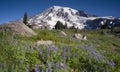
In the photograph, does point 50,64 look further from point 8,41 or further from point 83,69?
point 8,41

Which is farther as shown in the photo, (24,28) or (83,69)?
(24,28)

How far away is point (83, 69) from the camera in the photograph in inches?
329

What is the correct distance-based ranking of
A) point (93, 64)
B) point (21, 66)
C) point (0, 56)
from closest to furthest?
point (21, 66) → point (0, 56) → point (93, 64)

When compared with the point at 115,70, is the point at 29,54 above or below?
above

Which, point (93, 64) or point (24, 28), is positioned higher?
point (24, 28)

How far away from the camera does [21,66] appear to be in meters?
7.15

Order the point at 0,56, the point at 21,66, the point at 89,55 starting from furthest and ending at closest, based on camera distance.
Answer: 1. the point at 89,55
2. the point at 0,56
3. the point at 21,66

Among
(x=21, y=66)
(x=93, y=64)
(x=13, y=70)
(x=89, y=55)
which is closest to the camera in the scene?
(x=13, y=70)

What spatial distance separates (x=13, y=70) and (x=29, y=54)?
2.06 m

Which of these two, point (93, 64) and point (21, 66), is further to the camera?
point (93, 64)

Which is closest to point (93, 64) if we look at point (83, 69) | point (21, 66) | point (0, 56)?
point (83, 69)

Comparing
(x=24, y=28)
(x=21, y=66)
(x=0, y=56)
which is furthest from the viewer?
(x=24, y=28)

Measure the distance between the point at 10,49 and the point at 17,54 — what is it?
58 centimetres

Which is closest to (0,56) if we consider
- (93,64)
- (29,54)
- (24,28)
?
(29,54)
